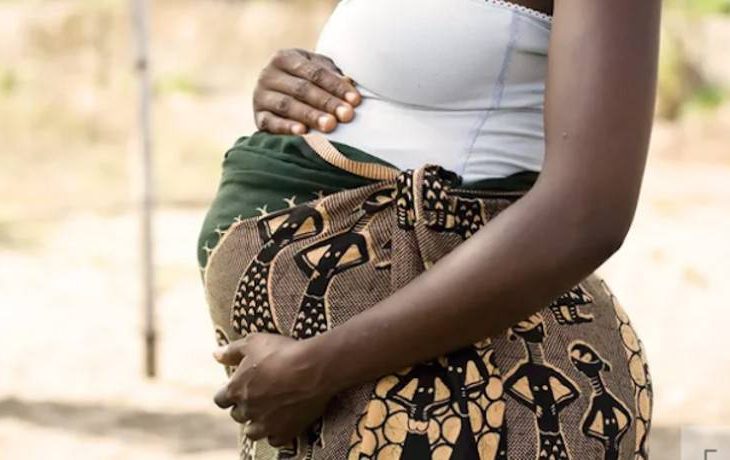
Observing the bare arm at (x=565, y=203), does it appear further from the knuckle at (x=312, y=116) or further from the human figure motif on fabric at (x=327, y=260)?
the knuckle at (x=312, y=116)

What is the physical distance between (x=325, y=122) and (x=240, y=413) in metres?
0.33

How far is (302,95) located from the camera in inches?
61.7

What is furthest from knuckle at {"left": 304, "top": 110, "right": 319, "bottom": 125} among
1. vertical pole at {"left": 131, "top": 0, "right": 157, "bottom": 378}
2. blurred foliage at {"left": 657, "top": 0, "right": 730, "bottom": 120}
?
blurred foliage at {"left": 657, "top": 0, "right": 730, "bottom": 120}

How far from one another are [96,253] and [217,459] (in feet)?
10.6

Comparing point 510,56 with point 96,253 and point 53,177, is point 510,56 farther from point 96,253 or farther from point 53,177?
point 53,177

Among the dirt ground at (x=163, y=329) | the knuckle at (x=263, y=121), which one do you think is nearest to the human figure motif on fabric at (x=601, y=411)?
the knuckle at (x=263, y=121)

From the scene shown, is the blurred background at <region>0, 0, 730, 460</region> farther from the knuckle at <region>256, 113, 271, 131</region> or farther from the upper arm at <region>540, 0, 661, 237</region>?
the upper arm at <region>540, 0, 661, 237</region>

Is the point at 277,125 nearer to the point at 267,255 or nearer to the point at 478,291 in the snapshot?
the point at 267,255

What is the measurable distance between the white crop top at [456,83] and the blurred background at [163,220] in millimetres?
3443

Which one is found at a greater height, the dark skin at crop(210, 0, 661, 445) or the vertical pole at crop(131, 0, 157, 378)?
the vertical pole at crop(131, 0, 157, 378)

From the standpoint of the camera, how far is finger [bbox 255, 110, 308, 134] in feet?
5.08

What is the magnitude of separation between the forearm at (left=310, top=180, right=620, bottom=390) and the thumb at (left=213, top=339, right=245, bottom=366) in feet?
0.39

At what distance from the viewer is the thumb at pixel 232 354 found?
1.43 metres

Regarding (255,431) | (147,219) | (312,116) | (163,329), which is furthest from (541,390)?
(163,329)
